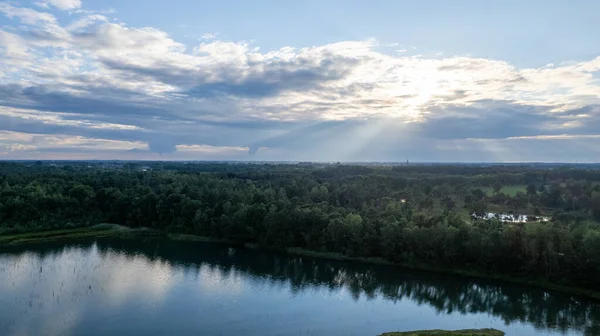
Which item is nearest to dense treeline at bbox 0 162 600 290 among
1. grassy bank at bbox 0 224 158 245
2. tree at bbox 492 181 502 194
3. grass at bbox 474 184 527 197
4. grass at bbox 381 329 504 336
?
tree at bbox 492 181 502 194

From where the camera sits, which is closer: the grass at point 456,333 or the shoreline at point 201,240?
the grass at point 456,333

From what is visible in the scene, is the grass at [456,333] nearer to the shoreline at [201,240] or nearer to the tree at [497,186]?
the shoreline at [201,240]

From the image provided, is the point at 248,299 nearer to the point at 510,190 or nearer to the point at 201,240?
the point at 201,240

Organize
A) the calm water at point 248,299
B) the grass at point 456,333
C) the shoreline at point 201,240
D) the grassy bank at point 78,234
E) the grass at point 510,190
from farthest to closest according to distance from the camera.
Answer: the grass at point 510,190 < the grassy bank at point 78,234 < the shoreline at point 201,240 < the calm water at point 248,299 < the grass at point 456,333

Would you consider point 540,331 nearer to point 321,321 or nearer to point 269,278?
point 321,321

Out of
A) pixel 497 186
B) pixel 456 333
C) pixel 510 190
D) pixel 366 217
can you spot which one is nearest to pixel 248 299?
pixel 456 333

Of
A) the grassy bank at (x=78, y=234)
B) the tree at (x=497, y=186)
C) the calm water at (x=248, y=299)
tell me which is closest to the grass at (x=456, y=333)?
the calm water at (x=248, y=299)
